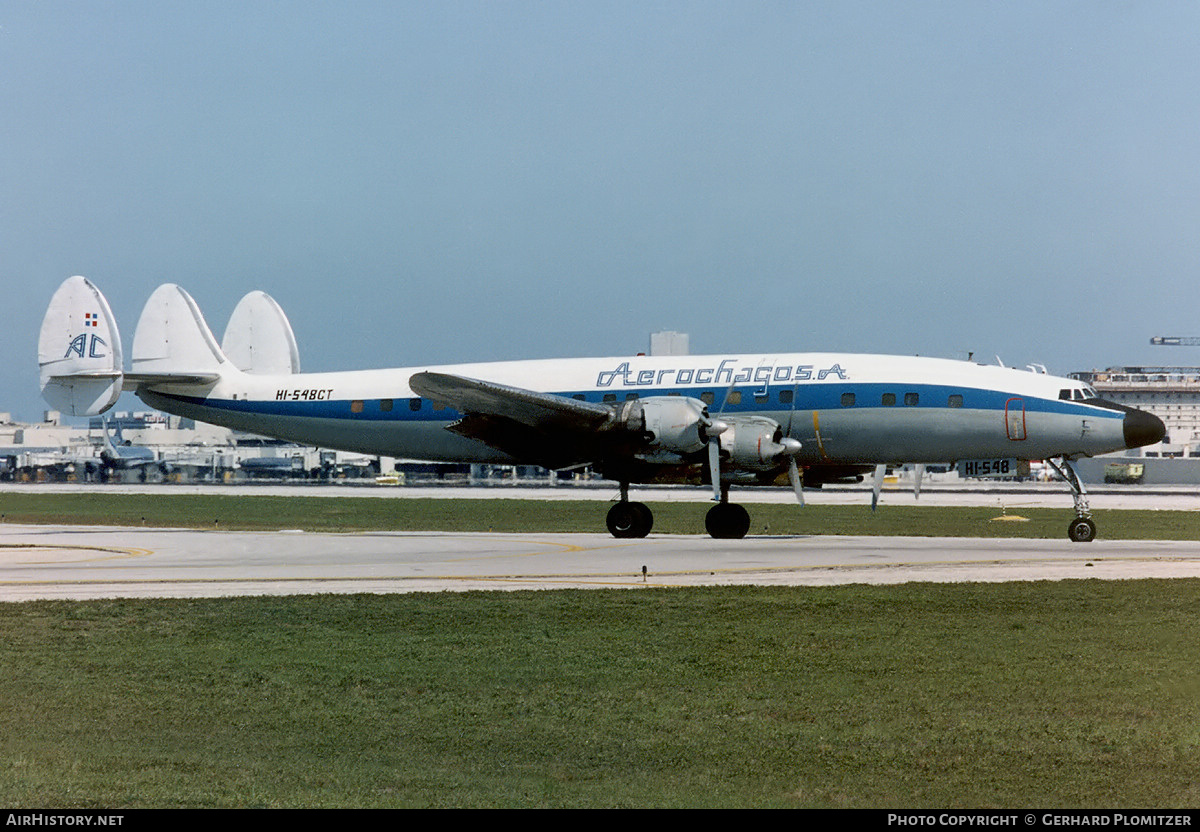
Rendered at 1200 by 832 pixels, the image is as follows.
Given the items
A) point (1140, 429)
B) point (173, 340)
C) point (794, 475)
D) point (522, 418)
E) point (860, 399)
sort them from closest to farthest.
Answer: point (1140, 429)
point (794, 475)
point (860, 399)
point (522, 418)
point (173, 340)

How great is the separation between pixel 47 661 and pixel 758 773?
9070 mm

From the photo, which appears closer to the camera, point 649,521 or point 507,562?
point 507,562

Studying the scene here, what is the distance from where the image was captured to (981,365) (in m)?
33.2

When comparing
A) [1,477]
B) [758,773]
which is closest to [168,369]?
[758,773]

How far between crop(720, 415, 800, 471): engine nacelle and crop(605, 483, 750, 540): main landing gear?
283cm

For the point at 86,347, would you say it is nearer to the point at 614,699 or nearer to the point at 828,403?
the point at 828,403

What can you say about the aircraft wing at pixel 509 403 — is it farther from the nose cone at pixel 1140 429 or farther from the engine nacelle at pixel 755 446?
the nose cone at pixel 1140 429

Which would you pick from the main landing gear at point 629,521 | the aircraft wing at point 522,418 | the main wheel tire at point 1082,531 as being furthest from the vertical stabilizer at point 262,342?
the main wheel tire at point 1082,531

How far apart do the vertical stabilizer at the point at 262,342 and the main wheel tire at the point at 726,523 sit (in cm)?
1596

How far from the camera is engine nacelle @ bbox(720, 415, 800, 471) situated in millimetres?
32156

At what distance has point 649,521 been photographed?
35375 millimetres

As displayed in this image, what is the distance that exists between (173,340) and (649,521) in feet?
57.0

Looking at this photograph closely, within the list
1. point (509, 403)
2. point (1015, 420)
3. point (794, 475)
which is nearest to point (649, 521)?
point (794, 475)
